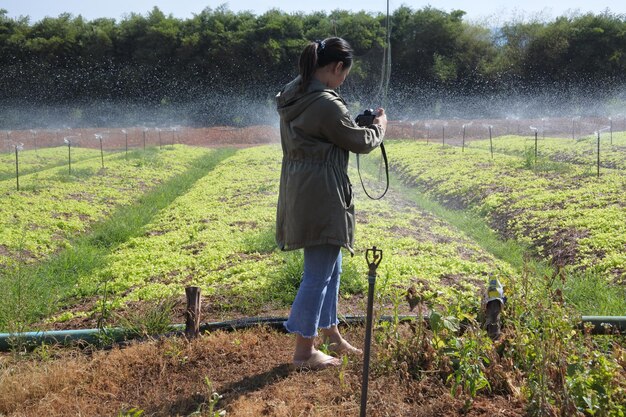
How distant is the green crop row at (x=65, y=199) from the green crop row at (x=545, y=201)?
559cm

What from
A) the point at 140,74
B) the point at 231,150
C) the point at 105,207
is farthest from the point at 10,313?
the point at 140,74

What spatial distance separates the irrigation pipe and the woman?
0.84 metres

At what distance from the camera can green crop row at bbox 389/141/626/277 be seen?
7098 mm

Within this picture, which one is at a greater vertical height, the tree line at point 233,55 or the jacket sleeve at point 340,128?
the tree line at point 233,55

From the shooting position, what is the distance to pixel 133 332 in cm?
419

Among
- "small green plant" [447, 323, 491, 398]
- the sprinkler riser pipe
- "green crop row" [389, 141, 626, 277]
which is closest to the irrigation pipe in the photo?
"small green plant" [447, 323, 491, 398]

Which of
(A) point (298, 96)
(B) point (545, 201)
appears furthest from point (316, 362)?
(B) point (545, 201)

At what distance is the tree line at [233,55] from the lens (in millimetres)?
44125

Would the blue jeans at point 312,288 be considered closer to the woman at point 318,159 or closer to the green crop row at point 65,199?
the woman at point 318,159

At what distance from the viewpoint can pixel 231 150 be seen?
26.2 metres

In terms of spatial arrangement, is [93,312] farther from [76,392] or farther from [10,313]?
[76,392]

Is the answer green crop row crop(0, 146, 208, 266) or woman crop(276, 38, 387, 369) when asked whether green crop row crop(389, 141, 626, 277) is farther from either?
green crop row crop(0, 146, 208, 266)

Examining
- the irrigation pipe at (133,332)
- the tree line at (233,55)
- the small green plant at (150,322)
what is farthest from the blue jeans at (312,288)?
the tree line at (233,55)

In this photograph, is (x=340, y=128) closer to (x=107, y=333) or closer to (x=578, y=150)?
(x=107, y=333)
